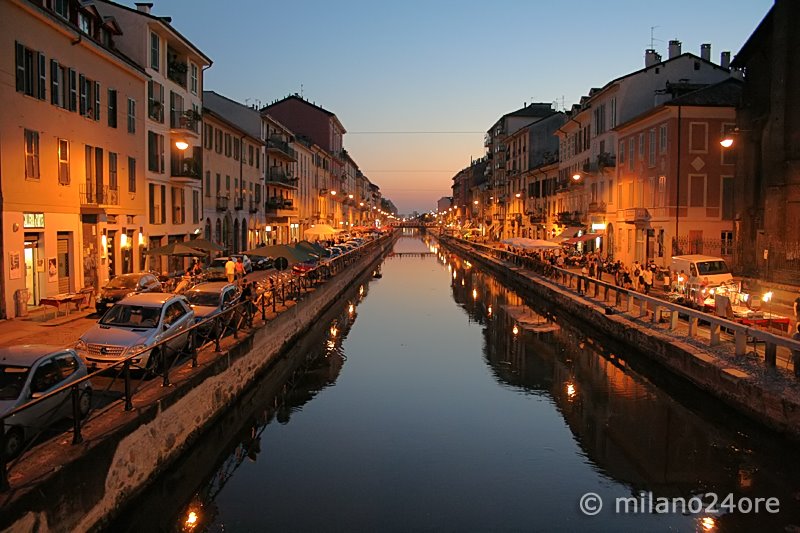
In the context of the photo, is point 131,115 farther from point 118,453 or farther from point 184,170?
point 118,453

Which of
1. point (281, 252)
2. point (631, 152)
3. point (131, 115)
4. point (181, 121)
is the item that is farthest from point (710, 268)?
point (181, 121)

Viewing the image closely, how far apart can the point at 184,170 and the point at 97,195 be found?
1095cm

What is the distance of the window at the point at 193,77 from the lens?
40.4 m

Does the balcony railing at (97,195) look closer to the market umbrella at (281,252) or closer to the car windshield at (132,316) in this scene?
the market umbrella at (281,252)

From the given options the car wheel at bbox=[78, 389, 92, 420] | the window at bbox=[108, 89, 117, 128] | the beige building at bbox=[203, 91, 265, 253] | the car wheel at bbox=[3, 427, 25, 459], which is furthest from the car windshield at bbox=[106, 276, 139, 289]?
the beige building at bbox=[203, 91, 265, 253]

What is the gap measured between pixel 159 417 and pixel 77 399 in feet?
7.84

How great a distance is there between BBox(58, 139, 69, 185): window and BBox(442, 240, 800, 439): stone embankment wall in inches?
793

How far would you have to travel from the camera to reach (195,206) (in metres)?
41.3

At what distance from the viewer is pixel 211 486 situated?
38.7 feet

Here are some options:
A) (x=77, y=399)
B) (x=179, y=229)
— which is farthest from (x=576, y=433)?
(x=179, y=229)

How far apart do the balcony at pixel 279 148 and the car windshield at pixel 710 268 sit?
144 ft

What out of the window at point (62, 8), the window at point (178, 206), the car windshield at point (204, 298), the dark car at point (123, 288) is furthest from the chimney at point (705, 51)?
the car windshield at point (204, 298)

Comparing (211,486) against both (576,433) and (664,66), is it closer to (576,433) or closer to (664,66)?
(576,433)

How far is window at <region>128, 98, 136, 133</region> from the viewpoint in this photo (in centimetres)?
3075
